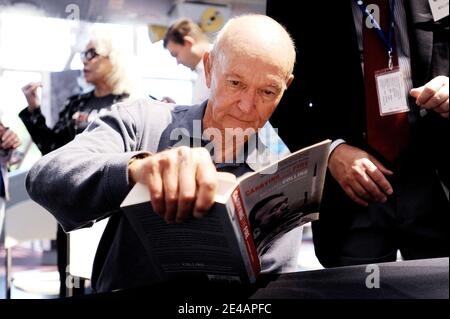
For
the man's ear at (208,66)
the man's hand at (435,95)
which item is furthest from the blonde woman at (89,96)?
the man's hand at (435,95)

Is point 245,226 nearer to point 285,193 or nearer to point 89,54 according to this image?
point 285,193

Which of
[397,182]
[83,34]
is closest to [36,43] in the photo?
[83,34]

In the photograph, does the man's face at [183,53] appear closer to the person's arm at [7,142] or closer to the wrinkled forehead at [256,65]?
the person's arm at [7,142]

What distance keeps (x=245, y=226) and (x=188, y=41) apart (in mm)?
2199

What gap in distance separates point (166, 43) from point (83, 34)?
106 centimetres

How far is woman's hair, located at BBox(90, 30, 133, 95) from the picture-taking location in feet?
8.17

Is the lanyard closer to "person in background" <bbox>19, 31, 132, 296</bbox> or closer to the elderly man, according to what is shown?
the elderly man

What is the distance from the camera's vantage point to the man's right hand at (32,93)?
2572 mm

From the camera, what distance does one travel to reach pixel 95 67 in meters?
2.61

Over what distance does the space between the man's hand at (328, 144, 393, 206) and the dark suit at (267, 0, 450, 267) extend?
1.9 inches

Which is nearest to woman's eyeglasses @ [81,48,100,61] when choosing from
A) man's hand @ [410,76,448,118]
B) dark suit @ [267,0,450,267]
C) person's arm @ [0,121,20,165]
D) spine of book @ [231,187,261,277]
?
person's arm @ [0,121,20,165]

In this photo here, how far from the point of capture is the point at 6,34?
149 inches

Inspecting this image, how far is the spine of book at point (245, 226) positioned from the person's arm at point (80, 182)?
0.52 ft
